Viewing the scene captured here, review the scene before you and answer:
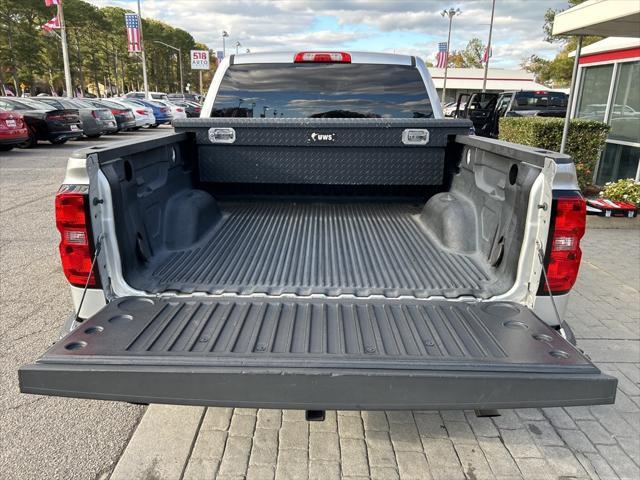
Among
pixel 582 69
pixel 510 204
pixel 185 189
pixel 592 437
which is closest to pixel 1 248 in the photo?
pixel 185 189

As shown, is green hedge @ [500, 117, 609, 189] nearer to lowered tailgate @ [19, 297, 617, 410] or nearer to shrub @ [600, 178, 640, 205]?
shrub @ [600, 178, 640, 205]

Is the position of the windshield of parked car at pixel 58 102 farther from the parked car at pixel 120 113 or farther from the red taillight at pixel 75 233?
the red taillight at pixel 75 233

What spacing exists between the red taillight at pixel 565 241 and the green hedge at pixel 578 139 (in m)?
7.21

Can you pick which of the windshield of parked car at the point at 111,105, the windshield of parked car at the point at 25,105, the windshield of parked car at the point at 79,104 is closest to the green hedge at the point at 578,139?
the windshield of parked car at the point at 25,105

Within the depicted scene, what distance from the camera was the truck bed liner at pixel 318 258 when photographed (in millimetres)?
2670

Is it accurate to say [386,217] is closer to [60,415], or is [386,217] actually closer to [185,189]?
[185,189]

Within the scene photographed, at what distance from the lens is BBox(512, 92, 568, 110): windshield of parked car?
16188 mm

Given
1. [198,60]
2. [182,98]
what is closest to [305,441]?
[198,60]

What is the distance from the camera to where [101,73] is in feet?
217

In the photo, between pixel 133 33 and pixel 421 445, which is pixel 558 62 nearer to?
pixel 133 33

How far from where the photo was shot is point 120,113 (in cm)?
2081

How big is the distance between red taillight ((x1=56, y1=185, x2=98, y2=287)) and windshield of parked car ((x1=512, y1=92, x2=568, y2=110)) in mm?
16491

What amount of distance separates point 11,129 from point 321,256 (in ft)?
46.8

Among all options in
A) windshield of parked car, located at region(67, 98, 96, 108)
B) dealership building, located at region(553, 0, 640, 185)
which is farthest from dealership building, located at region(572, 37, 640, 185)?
windshield of parked car, located at region(67, 98, 96, 108)
